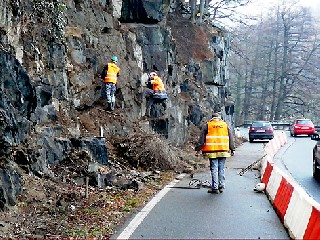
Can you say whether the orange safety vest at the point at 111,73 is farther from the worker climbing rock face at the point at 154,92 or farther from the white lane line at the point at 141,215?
the white lane line at the point at 141,215

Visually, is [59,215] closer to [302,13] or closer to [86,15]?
[86,15]

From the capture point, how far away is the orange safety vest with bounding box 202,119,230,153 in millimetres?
11742

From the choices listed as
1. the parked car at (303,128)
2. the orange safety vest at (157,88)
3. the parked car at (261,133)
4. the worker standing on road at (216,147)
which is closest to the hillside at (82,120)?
the orange safety vest at (157,88)

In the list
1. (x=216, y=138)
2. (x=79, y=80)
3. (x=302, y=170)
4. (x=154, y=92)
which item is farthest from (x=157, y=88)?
(x=216, y=138)

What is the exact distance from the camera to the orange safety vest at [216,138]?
1174cm

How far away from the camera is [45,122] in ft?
40.4

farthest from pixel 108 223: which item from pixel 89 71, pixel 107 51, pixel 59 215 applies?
pixel 107 51

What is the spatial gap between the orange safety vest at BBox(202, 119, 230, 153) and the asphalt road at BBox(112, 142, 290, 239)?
3.31 ft

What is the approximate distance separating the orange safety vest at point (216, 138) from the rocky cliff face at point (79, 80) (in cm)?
285

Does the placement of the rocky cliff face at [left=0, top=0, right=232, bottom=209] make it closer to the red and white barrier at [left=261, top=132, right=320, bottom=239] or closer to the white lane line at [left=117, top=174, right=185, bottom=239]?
the white lane line at [left=117, top=174, right=185, bottom=239]

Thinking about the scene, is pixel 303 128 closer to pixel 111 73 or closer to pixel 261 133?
pixel 261 133

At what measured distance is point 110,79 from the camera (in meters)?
17.3

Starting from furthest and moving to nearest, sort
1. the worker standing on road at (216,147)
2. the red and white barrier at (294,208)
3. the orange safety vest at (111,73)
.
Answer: the orange safety vest at (111,73), the worker standing on road at (216,147), the red and white barrier at (294,208)

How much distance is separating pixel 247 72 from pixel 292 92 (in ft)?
23.9
